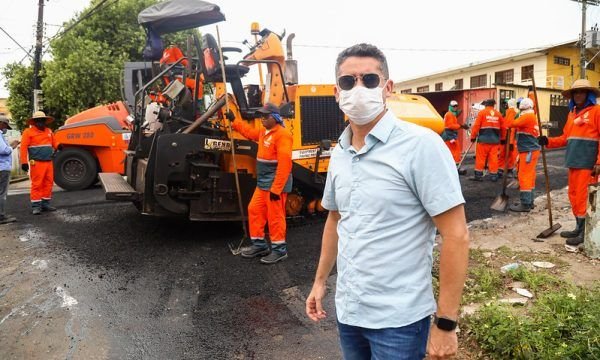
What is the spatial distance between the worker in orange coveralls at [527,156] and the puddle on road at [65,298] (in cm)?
628

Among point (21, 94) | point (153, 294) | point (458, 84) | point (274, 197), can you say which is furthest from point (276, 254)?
point (458, 84)

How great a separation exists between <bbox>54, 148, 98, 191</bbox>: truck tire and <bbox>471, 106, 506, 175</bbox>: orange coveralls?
870cm

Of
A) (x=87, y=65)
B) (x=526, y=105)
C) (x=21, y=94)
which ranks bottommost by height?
(x=526, y=105)

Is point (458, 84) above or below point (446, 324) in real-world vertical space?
above

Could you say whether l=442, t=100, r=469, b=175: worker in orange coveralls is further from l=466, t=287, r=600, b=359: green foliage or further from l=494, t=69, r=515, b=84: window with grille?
l=494, t=69, r=515, b=84: window with grille

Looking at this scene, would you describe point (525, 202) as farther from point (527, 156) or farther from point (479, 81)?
point (479, 81)

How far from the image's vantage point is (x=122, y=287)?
4.39 meters

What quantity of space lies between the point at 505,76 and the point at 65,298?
30.2 meters

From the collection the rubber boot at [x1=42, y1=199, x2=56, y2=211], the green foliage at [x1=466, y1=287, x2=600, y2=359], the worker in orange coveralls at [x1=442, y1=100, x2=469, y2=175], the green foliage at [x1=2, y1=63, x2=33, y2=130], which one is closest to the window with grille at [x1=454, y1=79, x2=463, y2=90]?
the worker in orange coveralls at [x1=442, y1=100, x2=469, y2=175]

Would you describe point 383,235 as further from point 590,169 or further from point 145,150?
point 145,150

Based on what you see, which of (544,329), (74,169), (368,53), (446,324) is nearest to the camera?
(446,324)

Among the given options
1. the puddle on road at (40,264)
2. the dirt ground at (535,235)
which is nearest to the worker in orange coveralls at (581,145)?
the dirt ground at (535,235)

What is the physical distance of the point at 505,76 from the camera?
28.9 m

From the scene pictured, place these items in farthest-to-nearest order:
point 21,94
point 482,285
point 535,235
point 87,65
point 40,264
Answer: point 21,94 → point 87,65 → point 535,235 → point 40,264 → point 482,285
